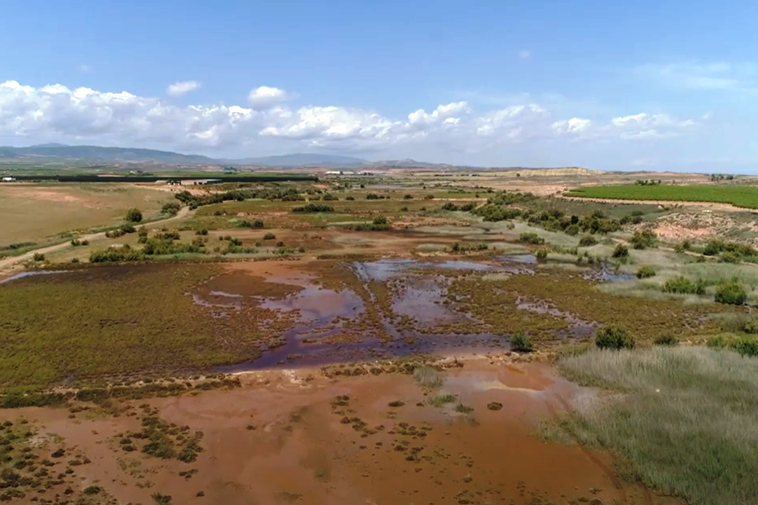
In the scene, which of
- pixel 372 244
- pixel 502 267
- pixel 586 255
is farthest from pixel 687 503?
pixel 372 244

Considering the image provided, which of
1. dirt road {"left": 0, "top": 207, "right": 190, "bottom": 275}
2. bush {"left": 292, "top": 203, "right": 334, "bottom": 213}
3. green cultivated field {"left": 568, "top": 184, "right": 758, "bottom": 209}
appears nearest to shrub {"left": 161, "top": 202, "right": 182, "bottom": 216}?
dirt road {"left": 0, "top": 207, "right": 190, "bottom": 275}

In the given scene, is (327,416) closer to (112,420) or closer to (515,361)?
(112,420)

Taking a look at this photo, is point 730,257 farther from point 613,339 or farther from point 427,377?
point 427,377

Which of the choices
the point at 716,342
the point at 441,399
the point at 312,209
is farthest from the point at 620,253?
the point at 312,209

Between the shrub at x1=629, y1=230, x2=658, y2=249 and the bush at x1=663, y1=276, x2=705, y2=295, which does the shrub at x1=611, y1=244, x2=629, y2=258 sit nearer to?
the shrub at x1=629, y1=230, x2=658, y2=249

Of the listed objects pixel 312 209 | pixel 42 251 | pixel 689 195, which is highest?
pixel 689 195

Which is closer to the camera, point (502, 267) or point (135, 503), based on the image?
point (135, 503)

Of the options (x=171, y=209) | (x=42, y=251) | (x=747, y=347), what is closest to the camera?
(x=747, y=347)
